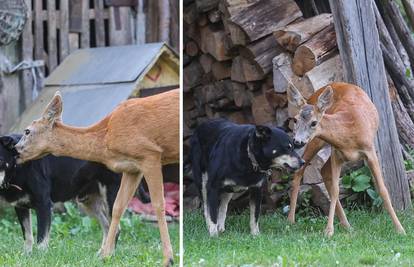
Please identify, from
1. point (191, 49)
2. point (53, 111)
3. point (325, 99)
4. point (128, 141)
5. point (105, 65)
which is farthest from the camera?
point (105, 65)

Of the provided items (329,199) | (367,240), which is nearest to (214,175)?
(329,199)

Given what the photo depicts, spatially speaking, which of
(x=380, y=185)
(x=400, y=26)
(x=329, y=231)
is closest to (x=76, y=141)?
(x=329, y=231)

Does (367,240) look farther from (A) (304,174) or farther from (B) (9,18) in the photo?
(B) (9,18)

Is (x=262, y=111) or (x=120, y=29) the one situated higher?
(x=120, y=29)

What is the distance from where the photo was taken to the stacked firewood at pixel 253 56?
4746 millimetres

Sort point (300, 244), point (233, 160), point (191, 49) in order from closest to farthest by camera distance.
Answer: point (300, 244)
point (191, 49)
point (233, 160)

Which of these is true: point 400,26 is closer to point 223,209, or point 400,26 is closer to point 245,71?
point 245,71

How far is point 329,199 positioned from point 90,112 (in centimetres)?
140

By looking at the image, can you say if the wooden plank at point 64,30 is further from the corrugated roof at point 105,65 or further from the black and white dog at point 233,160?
the black and white dog at point 233,160

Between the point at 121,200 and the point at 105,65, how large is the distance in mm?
885

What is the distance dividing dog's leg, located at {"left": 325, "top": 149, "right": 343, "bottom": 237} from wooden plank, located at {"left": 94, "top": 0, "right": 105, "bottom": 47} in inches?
63.5

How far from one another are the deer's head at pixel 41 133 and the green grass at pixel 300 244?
819 millimetres

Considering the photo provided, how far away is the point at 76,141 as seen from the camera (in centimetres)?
455

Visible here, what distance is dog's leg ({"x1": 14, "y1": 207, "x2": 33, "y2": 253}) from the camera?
17.1 feet
